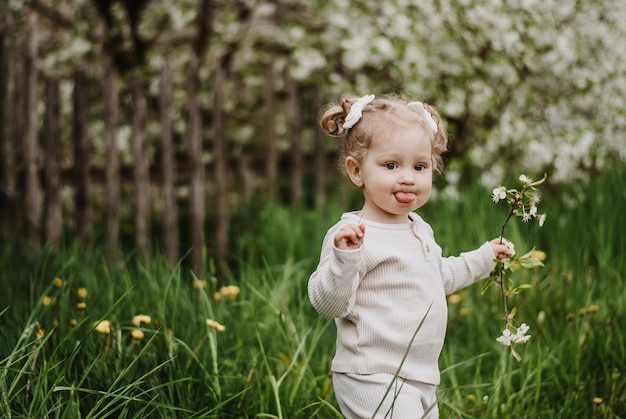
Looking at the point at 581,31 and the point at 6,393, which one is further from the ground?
the point at 581,31

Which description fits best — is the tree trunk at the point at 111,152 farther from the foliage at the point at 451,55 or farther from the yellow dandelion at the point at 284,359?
the yellow dandelion at the point at 284,359

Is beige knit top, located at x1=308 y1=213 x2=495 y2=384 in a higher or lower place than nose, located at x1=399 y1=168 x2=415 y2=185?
lower

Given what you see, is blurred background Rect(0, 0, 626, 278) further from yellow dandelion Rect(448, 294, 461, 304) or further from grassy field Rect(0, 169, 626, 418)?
yellow dandelion Rect(448, 294, 461, 304)

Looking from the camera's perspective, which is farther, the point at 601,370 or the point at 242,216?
the point at 242,216

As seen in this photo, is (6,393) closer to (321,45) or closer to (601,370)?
(601,370)

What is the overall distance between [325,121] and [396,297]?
480mm

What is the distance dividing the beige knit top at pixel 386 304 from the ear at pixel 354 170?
8 centimetres

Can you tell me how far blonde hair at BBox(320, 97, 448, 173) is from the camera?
193cm

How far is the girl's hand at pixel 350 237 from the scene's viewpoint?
176 cm

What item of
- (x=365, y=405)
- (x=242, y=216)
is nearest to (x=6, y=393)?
(x=365, y=405)

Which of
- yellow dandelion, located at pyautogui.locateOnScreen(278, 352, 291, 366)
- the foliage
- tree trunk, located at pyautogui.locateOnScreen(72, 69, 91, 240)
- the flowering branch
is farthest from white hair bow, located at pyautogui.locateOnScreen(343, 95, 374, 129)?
the foliage

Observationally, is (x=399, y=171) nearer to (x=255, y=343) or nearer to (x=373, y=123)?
(x=373, y=123)

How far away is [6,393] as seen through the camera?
6.46 feet

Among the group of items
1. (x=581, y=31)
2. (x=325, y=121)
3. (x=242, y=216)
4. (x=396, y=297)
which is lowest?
(x=242, y=216)
